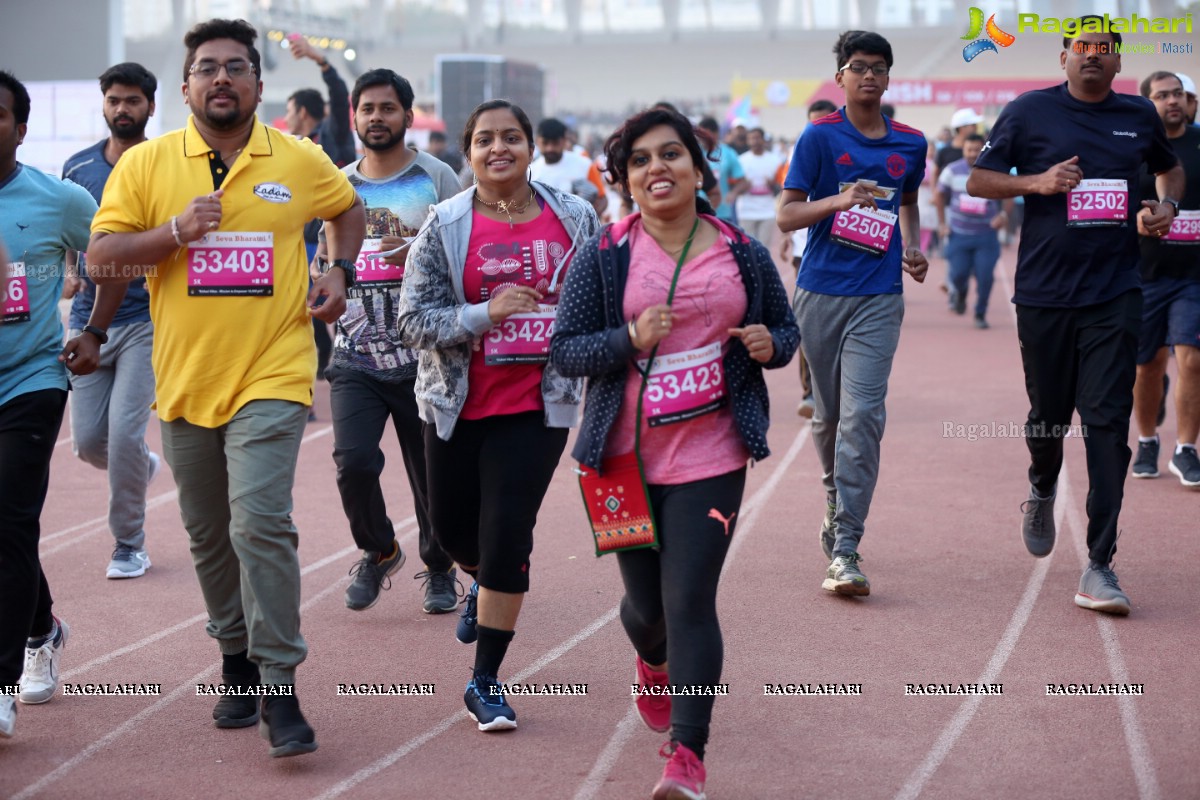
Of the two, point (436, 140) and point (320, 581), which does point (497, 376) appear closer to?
point (320, 581)

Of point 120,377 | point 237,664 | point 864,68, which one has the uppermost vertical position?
point 864,68

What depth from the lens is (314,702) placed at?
5.22 m

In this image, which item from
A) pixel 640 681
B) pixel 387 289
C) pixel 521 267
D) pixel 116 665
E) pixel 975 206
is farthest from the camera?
pixel 975 206

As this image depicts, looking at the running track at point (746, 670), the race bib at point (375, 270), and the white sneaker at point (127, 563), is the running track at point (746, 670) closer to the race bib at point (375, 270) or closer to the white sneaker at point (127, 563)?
the white sneaker at point (127, 563)

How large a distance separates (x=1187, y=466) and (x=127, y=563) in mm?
6014

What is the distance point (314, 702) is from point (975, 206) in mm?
12700

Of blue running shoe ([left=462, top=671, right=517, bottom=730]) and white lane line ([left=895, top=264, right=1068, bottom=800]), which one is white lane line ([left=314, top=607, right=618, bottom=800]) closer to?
blue running shoe ([left=462, top=671, right=517, bottom=730])

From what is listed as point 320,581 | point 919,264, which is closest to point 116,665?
point 320,581

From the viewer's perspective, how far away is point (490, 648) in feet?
16.1

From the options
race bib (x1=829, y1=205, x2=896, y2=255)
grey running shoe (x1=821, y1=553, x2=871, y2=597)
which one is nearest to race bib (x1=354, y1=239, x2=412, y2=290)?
race bib (x1=829, y1=205, x2=896, y2=255)

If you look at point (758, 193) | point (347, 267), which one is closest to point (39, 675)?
point (347, 267)

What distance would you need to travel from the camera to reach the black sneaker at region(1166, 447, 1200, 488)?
865 cm

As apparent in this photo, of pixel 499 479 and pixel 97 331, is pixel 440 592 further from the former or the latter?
pixel 97 331

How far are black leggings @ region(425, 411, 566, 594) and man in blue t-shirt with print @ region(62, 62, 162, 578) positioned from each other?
7.67ft
